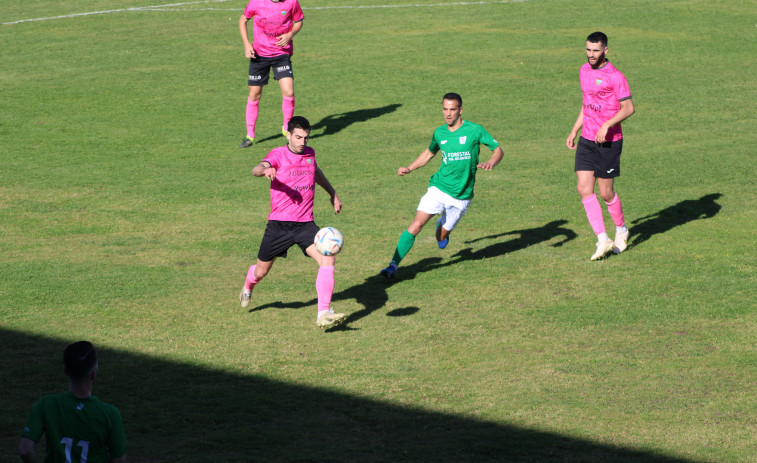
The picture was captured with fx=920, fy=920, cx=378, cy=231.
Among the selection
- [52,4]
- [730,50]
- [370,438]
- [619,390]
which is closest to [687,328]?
[619,390]

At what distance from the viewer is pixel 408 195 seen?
15.0 meters

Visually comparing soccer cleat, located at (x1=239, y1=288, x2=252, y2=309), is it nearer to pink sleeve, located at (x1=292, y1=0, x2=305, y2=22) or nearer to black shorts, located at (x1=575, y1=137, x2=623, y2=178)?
black shorts, located at (x1=575, y1=137, x2=623, y2=178)

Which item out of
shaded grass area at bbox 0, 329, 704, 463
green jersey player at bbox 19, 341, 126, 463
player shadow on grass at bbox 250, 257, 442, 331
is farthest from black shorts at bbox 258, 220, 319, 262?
green jersey player at bbox 19, 341, 126, 463

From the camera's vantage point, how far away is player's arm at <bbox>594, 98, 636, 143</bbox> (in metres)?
11.4

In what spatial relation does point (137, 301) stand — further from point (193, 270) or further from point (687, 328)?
point (687, 328)

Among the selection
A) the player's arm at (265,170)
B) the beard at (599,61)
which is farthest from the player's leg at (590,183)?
the player's arm at (265,170)

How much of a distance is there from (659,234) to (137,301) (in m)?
7.14

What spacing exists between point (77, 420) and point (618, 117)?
8.23m

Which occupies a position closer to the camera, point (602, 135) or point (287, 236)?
point (287, 236)

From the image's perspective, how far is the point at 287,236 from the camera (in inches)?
380

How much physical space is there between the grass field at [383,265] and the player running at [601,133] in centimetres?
55

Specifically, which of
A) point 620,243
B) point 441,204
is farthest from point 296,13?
point 620,243

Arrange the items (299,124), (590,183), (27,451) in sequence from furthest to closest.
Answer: (590,183) < (299,124) < (27,451)

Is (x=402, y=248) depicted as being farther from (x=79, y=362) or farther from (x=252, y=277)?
(x=79, y=362)
